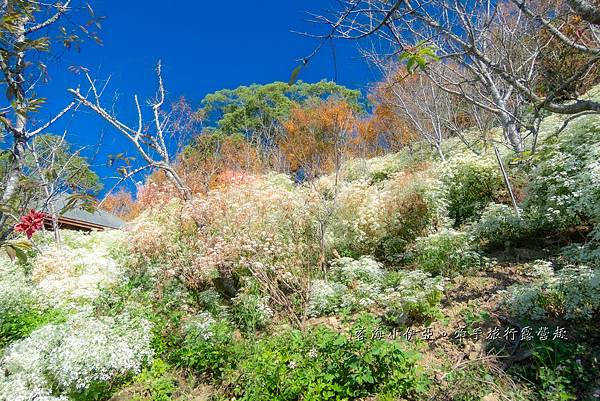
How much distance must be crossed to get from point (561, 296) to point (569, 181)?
1.77 m

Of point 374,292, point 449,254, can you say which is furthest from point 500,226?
point 374,292

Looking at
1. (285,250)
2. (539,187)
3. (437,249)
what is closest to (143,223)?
(285,250)

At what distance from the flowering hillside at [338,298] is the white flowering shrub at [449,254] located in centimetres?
3

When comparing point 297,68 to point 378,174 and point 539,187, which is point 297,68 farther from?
point 378,174

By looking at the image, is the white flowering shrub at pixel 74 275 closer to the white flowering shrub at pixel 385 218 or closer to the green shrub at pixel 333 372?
the green shrub at pixel 333 372

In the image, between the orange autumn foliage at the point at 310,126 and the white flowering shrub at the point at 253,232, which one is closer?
the white flowering shrub at the point at 253,232

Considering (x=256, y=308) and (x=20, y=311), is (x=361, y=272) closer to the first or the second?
(x=256, y=308)

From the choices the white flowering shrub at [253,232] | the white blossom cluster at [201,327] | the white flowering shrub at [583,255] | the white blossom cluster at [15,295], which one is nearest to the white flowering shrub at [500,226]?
the white flowering shrub at [583,255]

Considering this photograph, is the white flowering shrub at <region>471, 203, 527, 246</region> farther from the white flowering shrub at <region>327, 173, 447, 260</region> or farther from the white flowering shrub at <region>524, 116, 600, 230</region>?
the white flowering shrub at <region>327, 173, 447, 260</region>

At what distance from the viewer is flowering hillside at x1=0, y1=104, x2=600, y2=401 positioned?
3.12m

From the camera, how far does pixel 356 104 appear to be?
21047mm

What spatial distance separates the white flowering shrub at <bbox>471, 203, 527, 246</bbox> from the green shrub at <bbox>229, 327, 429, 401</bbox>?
9.40 feet

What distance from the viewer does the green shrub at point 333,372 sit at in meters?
3.01

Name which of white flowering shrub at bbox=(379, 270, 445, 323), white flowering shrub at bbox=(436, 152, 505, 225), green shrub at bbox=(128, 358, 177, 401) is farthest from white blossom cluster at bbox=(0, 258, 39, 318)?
white flowering shrub at bbox=(436, 152, 505, 225)
